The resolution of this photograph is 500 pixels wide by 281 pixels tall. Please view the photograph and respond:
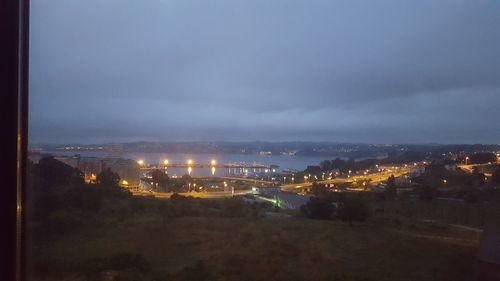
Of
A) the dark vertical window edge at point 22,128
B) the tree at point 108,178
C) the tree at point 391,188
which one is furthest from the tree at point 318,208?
the dark vertical window edge at point 22,128

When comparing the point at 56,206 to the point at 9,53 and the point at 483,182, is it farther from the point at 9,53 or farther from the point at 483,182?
the point at 483,182

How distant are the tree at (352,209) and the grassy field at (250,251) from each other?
0.18 feet

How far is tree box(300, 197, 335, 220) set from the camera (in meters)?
2.57

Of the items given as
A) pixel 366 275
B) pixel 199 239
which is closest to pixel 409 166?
pixel 366 275

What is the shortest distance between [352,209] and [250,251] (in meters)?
0.66

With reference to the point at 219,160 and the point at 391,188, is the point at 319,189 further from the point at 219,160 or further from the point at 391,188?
the point at 219,160

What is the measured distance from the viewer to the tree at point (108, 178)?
8.07 feet

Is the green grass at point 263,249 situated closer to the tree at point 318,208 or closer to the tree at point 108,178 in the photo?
the tree at point 318,208

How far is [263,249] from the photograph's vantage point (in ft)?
8.00

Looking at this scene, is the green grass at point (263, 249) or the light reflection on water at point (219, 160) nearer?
the green grass at point (263, 249)

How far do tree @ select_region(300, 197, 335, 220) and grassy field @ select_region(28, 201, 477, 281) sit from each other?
0.16ft

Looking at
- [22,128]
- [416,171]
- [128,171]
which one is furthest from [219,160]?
[22,128]

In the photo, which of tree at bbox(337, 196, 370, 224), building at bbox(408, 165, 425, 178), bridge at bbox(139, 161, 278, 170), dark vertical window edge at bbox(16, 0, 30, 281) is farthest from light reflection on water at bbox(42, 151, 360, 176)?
dark vertical window edge at bbox(16, 0, 30, 281)

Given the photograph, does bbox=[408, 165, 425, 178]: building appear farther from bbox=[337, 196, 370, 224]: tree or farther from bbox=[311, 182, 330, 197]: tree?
bbox=[311, 182, 330, 197]: tree
